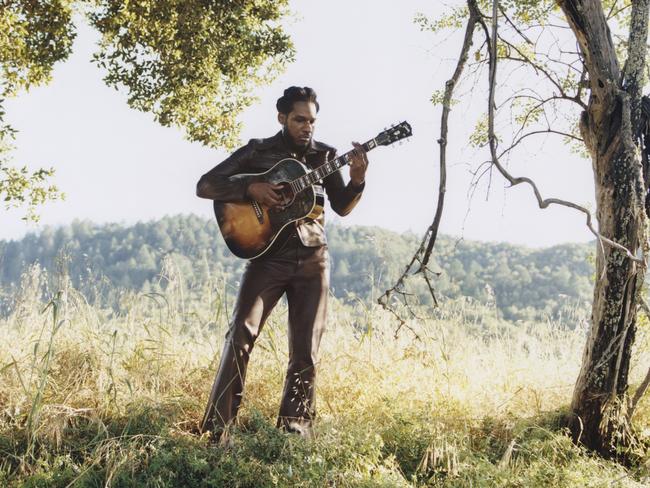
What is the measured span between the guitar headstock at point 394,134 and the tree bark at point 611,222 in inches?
51.1

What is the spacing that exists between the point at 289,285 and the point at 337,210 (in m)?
0.57

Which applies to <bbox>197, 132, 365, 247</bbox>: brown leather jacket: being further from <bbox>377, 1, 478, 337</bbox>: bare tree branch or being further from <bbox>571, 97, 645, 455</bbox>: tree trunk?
<bbox>571, 97, 645, 455</bbox>: tree trunk

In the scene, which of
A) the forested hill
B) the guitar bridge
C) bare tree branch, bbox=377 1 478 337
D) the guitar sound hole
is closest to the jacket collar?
the guitar sound hole

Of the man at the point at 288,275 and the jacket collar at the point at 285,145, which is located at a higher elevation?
the jacket collar at the point at 285,145

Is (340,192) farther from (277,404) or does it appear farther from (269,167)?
(277,404)

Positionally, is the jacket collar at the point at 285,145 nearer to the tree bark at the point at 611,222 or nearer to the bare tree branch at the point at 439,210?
the bare tree branch at the point at 439,210

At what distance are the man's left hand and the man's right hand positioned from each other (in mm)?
460

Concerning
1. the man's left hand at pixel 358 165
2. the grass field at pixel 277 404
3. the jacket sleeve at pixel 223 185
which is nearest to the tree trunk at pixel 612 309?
the grass field at pixel 277 404

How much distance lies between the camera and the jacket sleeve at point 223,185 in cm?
437

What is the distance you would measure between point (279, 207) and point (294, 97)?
2.31ft

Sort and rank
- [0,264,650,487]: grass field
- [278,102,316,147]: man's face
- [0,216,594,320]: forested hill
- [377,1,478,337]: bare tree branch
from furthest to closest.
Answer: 1. [0,216,594,320]: forested hill
2. [278,102,316,147]: man's face
3. [377,1,478,337]: bare tree branch
4. [0,264,650,487]: grass field

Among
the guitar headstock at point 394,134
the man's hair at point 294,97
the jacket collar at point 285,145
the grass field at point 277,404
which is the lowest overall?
the grass field at point 277,404

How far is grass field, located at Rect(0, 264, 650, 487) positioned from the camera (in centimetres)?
387

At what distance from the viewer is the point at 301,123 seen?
444 centimetres
